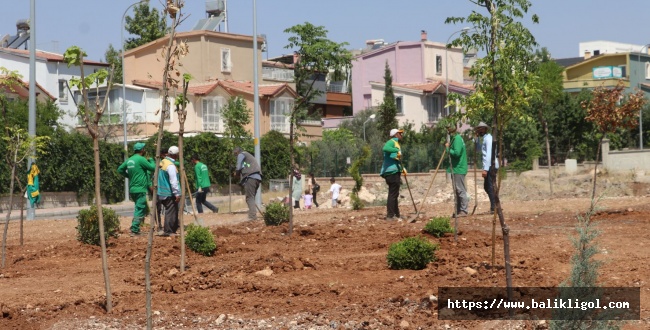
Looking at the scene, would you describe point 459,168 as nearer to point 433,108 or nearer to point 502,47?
point 502,47

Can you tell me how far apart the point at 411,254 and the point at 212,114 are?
162ft

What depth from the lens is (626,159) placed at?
48750 millimetres

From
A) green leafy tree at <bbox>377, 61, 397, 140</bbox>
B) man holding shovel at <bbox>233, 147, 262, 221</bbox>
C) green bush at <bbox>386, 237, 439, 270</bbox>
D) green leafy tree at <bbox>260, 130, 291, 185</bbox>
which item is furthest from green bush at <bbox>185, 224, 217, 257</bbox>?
green leafy tree at <bbox>377, 61, 397, 140</bbox>

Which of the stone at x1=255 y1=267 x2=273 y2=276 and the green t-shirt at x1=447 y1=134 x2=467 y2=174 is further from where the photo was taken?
the green t-shirt at x1=447 y1=134 x2=467 y2=174

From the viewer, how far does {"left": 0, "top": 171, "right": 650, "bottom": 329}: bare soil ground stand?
896 centimetres

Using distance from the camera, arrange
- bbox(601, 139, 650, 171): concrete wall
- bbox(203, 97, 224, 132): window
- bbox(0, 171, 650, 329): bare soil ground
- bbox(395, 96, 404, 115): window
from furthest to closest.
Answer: bbox(395, 96, 404, 115): window, bbox(203, 97, 224, 132): window, bbox(601, 139, 650, 171): concrete wall, bbox(0, 171, 650, 329): bare soil ground

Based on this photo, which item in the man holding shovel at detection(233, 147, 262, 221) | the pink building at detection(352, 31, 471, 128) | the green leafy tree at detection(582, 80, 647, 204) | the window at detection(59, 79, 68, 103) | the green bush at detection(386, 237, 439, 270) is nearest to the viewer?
the green bush at detection(386, 237, 439, 270)

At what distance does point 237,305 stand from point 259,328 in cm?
85

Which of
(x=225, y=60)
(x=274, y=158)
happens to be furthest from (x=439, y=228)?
(x=225, y=60)

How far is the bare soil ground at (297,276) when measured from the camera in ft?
29.4

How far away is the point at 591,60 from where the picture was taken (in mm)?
93375

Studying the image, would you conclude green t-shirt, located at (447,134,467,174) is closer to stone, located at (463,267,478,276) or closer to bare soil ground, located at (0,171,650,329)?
bare soil ground, located at (0,171,650,329)

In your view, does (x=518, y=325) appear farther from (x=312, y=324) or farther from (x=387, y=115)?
(x=387, y=115)

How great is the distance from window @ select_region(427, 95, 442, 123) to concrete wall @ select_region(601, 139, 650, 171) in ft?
84.3
